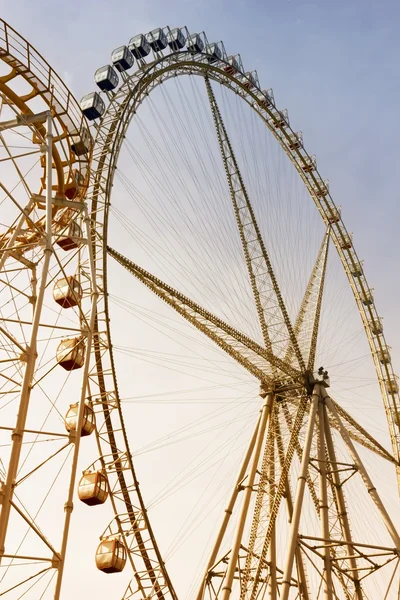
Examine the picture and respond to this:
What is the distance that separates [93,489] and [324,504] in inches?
350

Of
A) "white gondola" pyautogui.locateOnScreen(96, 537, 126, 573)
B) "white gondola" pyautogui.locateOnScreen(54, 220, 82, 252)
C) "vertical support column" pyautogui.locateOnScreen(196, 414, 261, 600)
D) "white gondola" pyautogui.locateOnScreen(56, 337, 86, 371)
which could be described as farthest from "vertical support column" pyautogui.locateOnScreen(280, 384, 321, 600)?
"white gondola" pyautogui.locateOnScreen(54, 220, 82, 252)

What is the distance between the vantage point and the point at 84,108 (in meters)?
24.4

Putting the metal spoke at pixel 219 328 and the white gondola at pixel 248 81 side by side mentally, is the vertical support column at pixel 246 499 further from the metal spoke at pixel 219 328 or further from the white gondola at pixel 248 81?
the white gondola at pixel 248 81

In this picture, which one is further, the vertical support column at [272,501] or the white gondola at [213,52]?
the white gondola at [213,52]

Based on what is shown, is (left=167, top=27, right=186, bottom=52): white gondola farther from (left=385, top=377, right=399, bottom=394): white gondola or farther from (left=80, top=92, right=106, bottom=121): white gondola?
(left=385, top=377, right=399, bottom=394): white gondola

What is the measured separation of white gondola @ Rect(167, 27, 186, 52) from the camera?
2953cm

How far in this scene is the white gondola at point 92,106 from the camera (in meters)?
24.3

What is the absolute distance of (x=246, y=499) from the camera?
941 inches

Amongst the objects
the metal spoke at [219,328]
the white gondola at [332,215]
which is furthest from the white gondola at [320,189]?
the metal spoke at [219,328]

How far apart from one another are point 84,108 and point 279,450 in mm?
14646

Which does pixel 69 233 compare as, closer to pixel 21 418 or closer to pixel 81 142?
pixel 81 142

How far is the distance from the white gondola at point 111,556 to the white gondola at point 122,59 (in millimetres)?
17467

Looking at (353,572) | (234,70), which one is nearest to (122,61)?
(234,70)

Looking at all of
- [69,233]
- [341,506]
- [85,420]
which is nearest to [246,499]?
[341,506]
